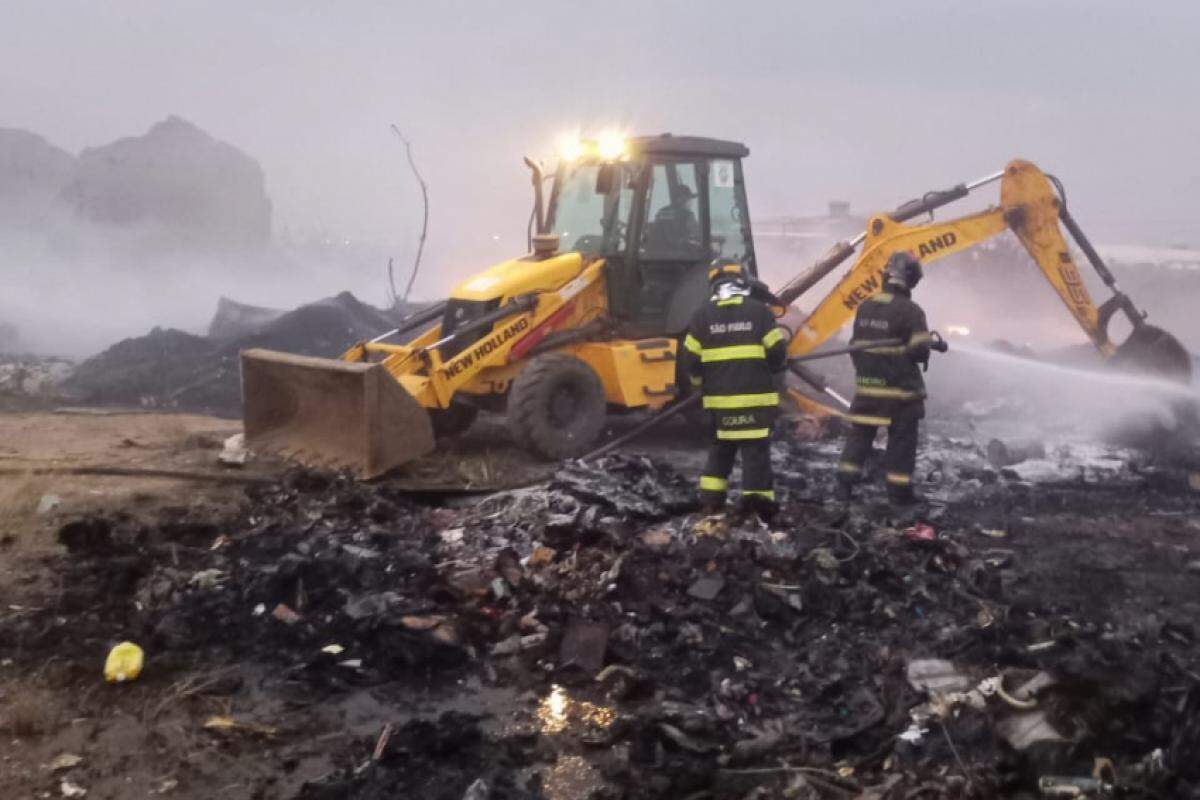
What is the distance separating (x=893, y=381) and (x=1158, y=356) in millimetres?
3096

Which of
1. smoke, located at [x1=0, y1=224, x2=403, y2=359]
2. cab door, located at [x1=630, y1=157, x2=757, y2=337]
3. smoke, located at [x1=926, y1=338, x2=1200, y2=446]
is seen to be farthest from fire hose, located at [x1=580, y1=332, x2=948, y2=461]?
smoke, located at [x1=0, y1=224, x2=403, y2=359]

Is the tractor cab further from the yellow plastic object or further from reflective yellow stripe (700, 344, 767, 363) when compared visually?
the yellow plastic object

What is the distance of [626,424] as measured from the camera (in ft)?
32.6

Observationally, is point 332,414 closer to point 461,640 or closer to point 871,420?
point 461,640

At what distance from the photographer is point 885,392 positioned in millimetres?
7410

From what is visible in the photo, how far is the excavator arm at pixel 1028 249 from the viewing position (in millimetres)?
9023

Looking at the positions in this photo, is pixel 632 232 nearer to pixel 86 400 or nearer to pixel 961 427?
pixel 961 427

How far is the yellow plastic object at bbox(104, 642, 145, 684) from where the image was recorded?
4.72 m

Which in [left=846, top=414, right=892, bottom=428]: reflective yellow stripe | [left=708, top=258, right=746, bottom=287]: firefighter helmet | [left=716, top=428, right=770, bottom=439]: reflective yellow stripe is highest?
[left=708, top=258, right=746, bottom=287]: firefighter helmet

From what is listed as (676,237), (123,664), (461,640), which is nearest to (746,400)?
(461,640)

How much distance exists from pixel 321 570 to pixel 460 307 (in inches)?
138

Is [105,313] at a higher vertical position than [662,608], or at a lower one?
higher

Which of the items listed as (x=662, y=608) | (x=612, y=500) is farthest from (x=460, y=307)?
(x=662, y=608)

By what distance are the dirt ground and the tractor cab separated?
2.18 m
